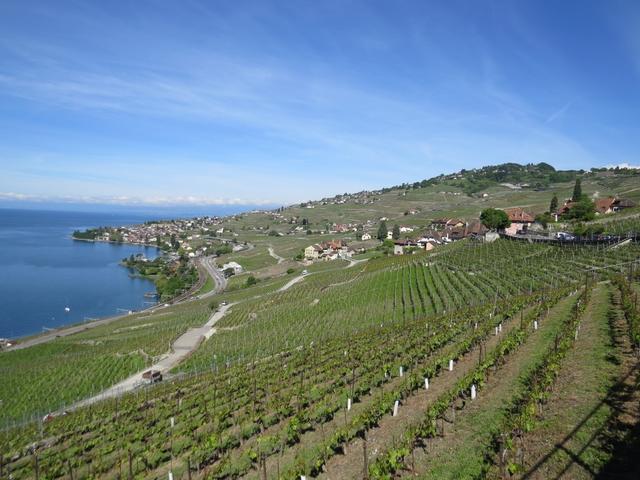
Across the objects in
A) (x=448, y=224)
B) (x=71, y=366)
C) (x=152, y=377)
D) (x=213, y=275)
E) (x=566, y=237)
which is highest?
(x=566, y=237)

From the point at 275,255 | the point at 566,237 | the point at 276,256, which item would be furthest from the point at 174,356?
the point at 275,255

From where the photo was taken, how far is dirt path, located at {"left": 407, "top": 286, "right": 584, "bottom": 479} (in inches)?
411

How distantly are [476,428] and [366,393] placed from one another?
20.3ft

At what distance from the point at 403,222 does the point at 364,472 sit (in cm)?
15859

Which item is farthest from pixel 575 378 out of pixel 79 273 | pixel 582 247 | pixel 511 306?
pixel 79 273

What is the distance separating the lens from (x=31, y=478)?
16.2 metres

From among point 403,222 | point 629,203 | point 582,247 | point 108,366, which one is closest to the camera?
point 108,366

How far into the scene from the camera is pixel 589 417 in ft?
37.3

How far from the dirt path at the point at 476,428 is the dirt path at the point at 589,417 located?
1.17 meters

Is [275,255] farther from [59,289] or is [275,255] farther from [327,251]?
[59,289]

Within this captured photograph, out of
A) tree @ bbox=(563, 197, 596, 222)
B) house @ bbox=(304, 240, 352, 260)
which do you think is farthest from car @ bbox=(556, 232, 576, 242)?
house @ bbox=(304, 240, 352, 260)

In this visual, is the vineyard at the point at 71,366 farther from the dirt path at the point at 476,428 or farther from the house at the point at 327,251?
the house at the point at 327,251

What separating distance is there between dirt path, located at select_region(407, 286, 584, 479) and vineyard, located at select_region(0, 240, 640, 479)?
55 millimetres

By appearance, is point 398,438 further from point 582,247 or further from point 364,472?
point 582,247
